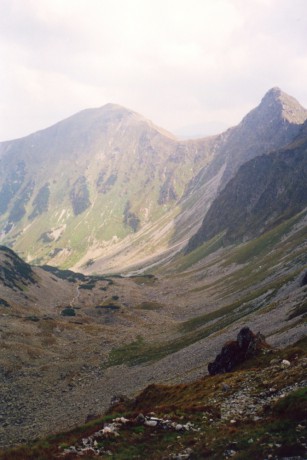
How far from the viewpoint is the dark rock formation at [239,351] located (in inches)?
1704

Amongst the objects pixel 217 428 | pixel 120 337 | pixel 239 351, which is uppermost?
pixel 217 428

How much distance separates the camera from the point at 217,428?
2444 cm

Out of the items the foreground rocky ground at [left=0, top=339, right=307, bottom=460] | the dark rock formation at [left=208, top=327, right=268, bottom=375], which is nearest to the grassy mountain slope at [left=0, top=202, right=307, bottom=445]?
the dark rock formation at [left=208, top=327, right=268, bottom=375]

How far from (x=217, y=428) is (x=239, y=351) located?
20.9 meters

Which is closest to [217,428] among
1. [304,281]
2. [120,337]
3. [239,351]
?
[239,351]

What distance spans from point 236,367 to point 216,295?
→ 9636 cm

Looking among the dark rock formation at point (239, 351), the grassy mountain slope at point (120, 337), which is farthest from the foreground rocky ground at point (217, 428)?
the grassy mountain slope at point (120, 337)

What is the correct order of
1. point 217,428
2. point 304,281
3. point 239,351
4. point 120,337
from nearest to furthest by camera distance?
1. point 217,428
2. point 239,351
3. point 304,281
4. point 120,337

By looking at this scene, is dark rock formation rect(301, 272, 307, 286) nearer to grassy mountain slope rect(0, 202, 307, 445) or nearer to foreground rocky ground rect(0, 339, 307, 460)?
grassy mountain slope rect(0, 202, 307, 445)

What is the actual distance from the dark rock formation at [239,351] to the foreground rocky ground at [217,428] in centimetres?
813

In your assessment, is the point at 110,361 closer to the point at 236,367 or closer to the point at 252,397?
the point at 236,367

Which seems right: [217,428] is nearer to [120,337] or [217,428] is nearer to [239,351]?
[239,351]

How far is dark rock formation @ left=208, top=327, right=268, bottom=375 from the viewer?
4328 centimetres

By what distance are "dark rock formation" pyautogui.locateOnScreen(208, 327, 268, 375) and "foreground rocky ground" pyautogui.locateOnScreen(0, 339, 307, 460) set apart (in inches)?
320
